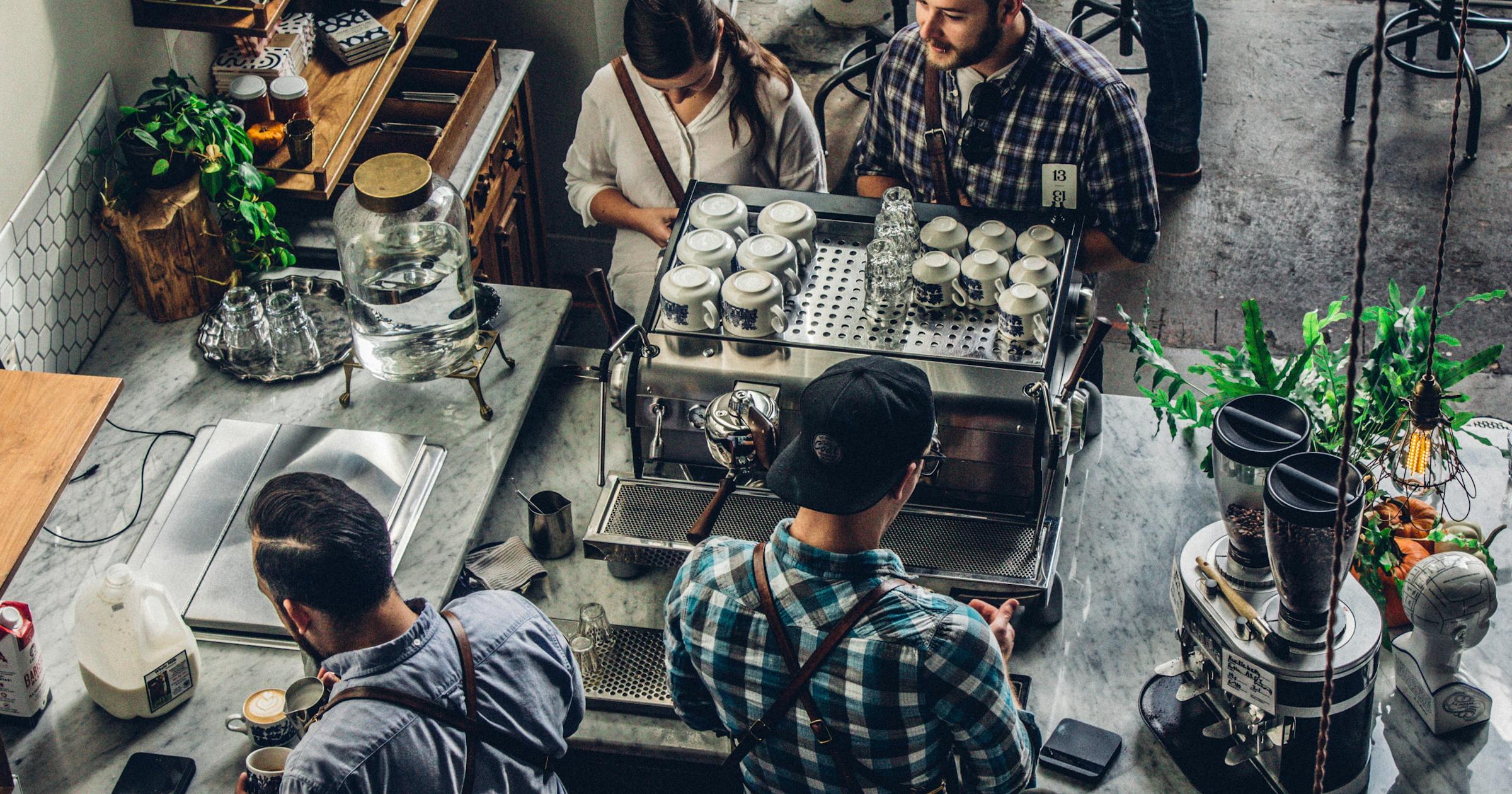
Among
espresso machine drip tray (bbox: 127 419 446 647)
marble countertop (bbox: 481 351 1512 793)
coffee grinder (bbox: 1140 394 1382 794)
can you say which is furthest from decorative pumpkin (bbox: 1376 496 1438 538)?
espresso machine drip tray (bbox: 127 419 446 647)

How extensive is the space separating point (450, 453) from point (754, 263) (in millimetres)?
803

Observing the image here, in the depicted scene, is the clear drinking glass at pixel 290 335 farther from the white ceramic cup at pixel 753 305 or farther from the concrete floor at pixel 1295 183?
the concrete floor at pixel 1295 183

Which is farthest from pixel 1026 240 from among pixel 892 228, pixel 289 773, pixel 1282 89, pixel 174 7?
pixel 1282 89

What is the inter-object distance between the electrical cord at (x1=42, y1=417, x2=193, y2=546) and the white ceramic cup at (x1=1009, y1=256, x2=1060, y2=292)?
5.79 feet

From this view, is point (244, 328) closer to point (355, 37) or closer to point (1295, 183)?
point (355, 37)

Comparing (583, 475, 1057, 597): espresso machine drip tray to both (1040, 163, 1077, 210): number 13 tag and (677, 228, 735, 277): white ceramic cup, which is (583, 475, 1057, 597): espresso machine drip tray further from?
(1040, 163, 1077, 210): number 13 tag

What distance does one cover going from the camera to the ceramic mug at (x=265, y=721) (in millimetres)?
2357

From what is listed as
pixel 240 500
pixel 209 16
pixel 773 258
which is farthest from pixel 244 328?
pixel 773 258

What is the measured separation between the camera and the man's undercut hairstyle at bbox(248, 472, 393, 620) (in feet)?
6.60

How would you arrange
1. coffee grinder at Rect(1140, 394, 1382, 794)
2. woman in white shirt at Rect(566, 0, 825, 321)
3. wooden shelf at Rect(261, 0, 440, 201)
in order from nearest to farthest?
coffee grinder at Rect(1140, 394, 1382, 794) < woman in white shirt at Rect(566, 0, 825, 321) < wooden shelf at Rect(261, 0, 440, 201)

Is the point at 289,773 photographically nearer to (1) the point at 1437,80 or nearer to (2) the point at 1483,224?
(2) the point at 1483,224

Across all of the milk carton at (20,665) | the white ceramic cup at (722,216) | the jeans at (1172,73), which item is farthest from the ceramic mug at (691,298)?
the jeans at (1172,73)

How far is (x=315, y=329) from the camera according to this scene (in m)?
3.26

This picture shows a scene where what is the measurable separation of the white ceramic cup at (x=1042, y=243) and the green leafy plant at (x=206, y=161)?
5.71 ft
